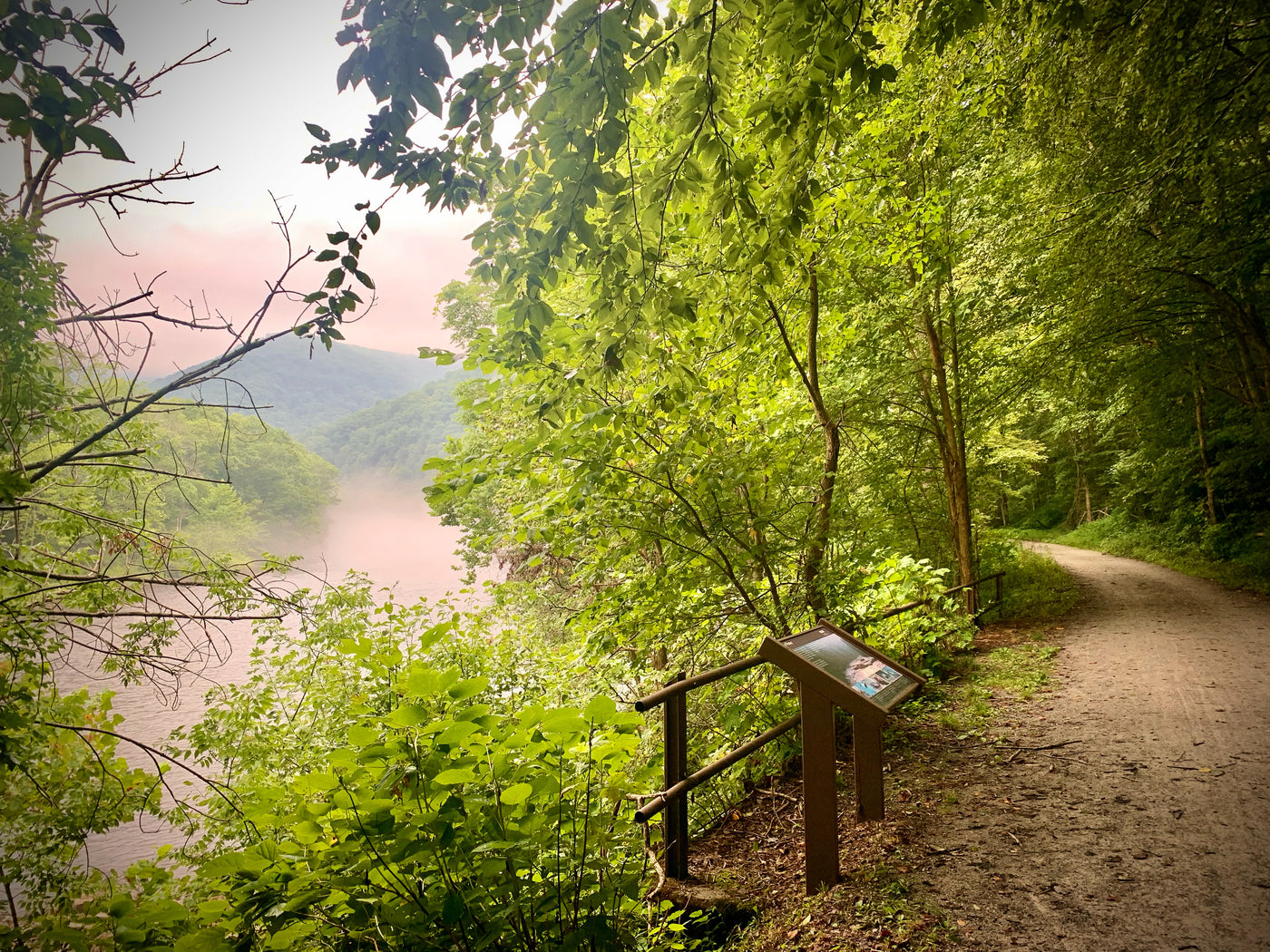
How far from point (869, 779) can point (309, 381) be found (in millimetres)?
7062

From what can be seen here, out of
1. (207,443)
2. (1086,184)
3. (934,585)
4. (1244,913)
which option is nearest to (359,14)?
(207,443)

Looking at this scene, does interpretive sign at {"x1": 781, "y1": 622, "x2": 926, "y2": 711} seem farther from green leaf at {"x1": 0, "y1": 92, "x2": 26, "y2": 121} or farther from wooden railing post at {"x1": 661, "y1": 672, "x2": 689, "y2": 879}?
green leaf at {"x1": 0, "y1": 92, "x2": 26, "y2": 121}

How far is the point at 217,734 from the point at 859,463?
8.16 m

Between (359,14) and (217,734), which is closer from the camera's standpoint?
(359,14)

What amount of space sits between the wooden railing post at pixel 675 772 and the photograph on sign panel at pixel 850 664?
2.26ft

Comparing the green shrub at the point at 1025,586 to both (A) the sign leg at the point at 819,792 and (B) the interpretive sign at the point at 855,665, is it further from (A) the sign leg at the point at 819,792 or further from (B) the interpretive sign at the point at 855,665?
(A) the sign leg at the point at 819,792

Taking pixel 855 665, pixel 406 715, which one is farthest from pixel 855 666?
pixel 406 715

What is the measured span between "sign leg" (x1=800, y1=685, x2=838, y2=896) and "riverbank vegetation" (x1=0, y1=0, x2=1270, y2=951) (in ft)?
2.39

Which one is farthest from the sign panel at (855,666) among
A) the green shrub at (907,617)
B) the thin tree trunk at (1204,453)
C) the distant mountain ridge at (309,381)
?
the thin tree trunk at (1204,453)

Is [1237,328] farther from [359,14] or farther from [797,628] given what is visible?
[359,14]

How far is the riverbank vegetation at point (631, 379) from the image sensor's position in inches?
61.1

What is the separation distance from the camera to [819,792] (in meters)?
2.62

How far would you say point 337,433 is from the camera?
12.4 metres

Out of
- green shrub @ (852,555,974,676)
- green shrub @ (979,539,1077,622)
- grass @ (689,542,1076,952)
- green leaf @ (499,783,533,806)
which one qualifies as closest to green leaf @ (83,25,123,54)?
green leaf @ (499,783,533,806)
